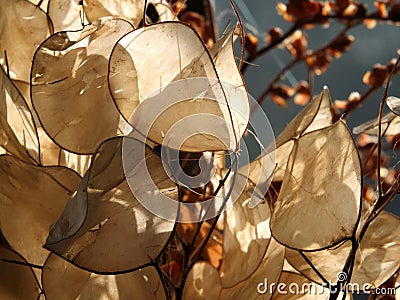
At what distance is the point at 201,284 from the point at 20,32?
106 millimetres

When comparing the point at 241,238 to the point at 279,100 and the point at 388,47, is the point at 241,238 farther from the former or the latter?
the point at 388,47

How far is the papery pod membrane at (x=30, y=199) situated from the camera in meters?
0.18

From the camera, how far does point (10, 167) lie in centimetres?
18

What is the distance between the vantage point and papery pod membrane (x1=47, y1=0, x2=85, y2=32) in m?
0.23

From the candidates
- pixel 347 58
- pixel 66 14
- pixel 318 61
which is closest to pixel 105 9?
pixel 66 14

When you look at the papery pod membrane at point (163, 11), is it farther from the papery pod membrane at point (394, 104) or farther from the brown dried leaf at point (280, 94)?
the brown dried leaf at point (280, 94)

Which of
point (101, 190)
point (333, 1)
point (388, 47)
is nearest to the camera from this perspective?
point (101, 190)

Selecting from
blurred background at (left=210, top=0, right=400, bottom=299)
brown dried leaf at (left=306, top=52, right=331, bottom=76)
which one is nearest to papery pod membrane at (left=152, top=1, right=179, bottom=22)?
brown dried leaf at (left=306, top=52, right=331, bottom=76)

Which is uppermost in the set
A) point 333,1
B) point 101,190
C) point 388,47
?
point 101,190

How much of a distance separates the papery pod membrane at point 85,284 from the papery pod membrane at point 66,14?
90 millimetres

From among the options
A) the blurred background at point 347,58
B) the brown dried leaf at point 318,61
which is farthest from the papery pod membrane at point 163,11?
the blurred background at point 347,58

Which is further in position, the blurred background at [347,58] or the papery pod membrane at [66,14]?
the blurred background at [347,58]

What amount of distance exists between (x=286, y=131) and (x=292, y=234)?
6 centimetres

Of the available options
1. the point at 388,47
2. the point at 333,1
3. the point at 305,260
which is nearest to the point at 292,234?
the point at 305,260
